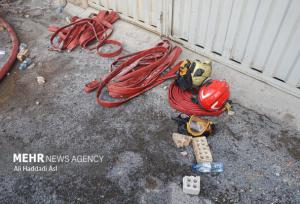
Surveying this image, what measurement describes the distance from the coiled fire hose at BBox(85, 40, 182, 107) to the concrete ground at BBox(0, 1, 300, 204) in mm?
135

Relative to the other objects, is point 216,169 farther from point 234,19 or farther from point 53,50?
point 53,50

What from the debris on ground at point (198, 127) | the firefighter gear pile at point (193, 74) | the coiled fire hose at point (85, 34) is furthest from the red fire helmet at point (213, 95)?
the coiled fire hose at point (85, 34)

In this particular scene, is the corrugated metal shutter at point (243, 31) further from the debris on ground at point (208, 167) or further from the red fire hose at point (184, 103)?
the debris on ground at point (208, 167)

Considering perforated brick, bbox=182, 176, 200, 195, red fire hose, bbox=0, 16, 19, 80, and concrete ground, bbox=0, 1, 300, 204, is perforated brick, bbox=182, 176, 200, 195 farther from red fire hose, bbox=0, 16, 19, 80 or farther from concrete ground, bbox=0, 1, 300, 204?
red fire hose, bbox=0, 16, 19, 80

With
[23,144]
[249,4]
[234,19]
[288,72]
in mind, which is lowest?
[23,144]

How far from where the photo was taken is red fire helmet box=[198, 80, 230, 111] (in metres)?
3.64

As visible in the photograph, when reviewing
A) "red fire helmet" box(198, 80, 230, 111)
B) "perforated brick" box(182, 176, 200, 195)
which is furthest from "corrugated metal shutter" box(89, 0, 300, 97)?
"perforated brick" box(182, 176, 200, 195)

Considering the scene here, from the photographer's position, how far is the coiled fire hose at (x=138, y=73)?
410cm

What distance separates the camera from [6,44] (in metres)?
5.41

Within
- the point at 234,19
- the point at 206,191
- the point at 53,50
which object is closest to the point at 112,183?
the point at 206,191

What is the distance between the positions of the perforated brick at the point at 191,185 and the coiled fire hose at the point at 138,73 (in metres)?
1.57

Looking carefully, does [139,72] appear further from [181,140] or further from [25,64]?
[25,64]

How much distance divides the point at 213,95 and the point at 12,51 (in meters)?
3.87

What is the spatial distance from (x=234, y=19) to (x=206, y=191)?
Result: 2.45 meters
